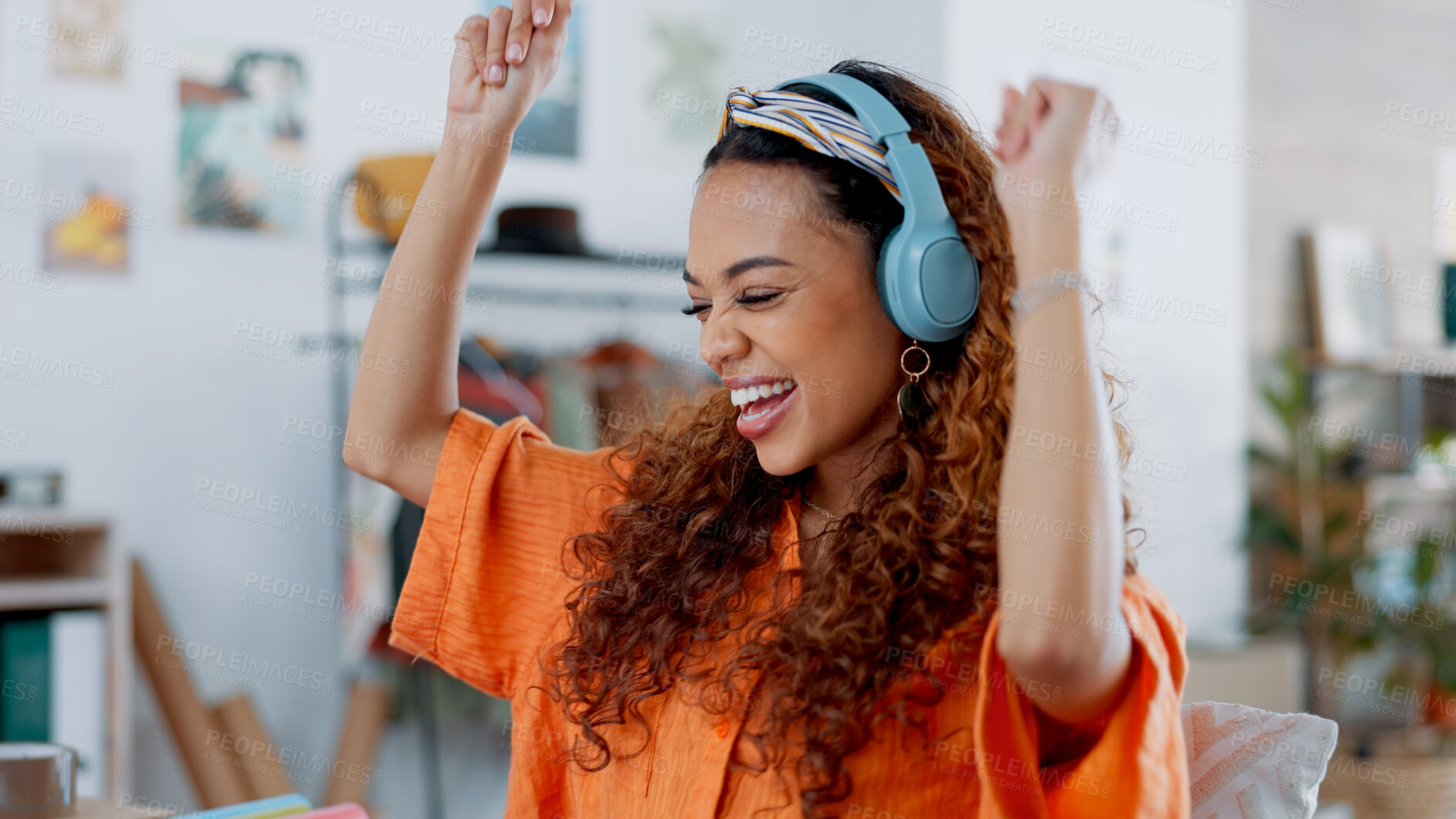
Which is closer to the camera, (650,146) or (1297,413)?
(650,146)

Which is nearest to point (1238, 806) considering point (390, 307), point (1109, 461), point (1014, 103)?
point (1109, 461)

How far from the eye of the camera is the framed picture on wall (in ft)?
12.9

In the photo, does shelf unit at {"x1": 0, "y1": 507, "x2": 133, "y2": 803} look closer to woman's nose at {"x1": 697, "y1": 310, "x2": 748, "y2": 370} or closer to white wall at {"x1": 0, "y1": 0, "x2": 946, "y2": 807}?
white wall at {"x1": 0, "y1": 0, "x2": 946, "y2": 807}

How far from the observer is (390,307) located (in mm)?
1118

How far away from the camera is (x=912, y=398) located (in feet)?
3.50

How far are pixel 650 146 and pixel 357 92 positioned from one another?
809 mm

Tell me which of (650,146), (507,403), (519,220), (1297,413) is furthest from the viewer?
(1297,413)

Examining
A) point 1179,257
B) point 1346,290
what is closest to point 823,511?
point 1179,257

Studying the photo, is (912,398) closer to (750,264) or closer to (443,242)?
(750,264)

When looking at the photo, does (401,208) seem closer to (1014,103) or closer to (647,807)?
(647,807)

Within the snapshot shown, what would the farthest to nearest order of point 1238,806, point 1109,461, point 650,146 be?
point 650,146 → point 1238,806 → point 1109,461

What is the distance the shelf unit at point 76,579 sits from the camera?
6.97 feet

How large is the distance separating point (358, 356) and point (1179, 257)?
2541 mm

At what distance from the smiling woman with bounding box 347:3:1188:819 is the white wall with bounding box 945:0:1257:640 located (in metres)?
2.37
